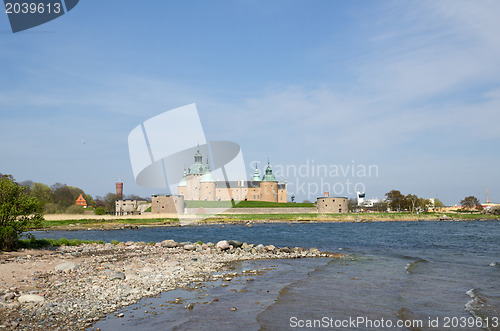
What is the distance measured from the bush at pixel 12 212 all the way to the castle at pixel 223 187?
12017cm

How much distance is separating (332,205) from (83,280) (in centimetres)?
11483

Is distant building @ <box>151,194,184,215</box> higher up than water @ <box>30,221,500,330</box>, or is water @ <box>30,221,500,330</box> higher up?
distant building @ <box>151,194,184,215</box>

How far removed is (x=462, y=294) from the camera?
15.4 meters

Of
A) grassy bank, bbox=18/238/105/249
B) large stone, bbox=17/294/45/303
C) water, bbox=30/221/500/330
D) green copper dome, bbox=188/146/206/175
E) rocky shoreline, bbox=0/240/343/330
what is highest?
green copper dome, bbox=188/146/206/175

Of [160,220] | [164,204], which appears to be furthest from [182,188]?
[160,220]

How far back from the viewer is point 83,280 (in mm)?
15312

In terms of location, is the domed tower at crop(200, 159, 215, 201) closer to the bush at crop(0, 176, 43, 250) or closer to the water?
the bush at crop(0, 176, 43, 250)

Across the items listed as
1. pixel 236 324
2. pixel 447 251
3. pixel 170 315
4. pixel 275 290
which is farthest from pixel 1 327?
pixel 447 251

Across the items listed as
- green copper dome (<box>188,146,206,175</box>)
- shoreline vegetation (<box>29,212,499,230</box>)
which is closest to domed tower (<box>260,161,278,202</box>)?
green copper dome (<box>188,146,206,175</box>)

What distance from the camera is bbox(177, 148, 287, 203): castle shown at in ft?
473

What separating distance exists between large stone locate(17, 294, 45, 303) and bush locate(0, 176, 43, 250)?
10.8 m

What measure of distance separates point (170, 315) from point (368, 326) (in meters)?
5.75

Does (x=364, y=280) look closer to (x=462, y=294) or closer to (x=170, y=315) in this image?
(x=462, y=294)

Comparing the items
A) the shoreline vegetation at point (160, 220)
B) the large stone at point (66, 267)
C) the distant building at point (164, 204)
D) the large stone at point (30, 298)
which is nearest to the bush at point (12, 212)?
the large stone at point (66, 267)
